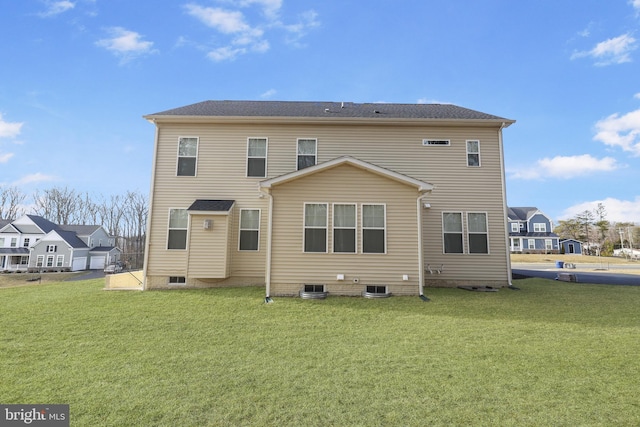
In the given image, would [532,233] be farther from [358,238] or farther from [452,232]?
[358,238]

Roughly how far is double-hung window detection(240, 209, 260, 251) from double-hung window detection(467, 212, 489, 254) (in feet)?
25.6

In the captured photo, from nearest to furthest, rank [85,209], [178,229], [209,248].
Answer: [209,248], [178,229], [85,209]

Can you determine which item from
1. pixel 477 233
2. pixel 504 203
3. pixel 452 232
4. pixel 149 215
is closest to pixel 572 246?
pixel 504 203

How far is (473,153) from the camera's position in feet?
34.2

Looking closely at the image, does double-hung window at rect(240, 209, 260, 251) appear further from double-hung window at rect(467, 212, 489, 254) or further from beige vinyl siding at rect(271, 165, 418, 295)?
double-hung window at rect(467, 212, 489, 254)

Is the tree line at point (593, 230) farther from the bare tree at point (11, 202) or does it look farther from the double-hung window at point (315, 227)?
the bare tree at point (11, 202)

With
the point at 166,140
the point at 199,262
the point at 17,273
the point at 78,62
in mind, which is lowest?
the point at 17,273

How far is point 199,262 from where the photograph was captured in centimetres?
922

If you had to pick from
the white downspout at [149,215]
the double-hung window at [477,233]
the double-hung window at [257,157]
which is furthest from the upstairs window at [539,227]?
the white downspout at [149,215]

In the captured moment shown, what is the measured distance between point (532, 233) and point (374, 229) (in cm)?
4532

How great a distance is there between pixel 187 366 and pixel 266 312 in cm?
287

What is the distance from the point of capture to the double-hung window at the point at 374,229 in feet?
27.1

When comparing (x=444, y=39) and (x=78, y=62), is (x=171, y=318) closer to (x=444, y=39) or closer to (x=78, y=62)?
(x=78, y=62)

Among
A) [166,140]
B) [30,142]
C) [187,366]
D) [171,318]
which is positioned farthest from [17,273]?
[187,366]
